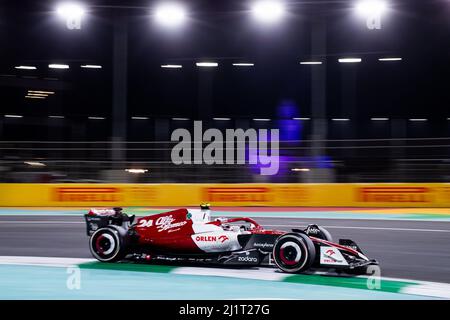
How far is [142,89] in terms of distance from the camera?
33.6 metres

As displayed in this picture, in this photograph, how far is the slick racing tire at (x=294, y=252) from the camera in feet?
21.5

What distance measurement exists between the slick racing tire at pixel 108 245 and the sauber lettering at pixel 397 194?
1005cm

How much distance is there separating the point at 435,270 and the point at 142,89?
2756 centimetres

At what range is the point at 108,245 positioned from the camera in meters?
7.48

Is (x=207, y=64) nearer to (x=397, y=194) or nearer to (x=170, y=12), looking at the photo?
(x=170, y=12)

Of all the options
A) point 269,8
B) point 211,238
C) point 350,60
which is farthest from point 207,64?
point 211,238

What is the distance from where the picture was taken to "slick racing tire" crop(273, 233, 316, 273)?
21.5 ft

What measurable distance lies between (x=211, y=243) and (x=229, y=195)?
984 centimetres

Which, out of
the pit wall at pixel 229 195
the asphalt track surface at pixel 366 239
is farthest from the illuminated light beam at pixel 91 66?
the asphalt track surface at pixel 366 239

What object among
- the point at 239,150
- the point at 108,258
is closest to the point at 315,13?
the point at 239,150

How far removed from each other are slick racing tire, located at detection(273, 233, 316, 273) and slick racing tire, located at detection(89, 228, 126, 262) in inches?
72.2

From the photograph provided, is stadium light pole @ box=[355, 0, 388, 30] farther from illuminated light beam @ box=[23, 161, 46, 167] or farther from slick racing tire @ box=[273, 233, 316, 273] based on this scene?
slick racing tire @ box=[273, 233, 316, 273]

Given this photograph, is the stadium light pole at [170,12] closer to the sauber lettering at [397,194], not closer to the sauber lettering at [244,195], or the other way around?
the sauber lettering at [244,195]
